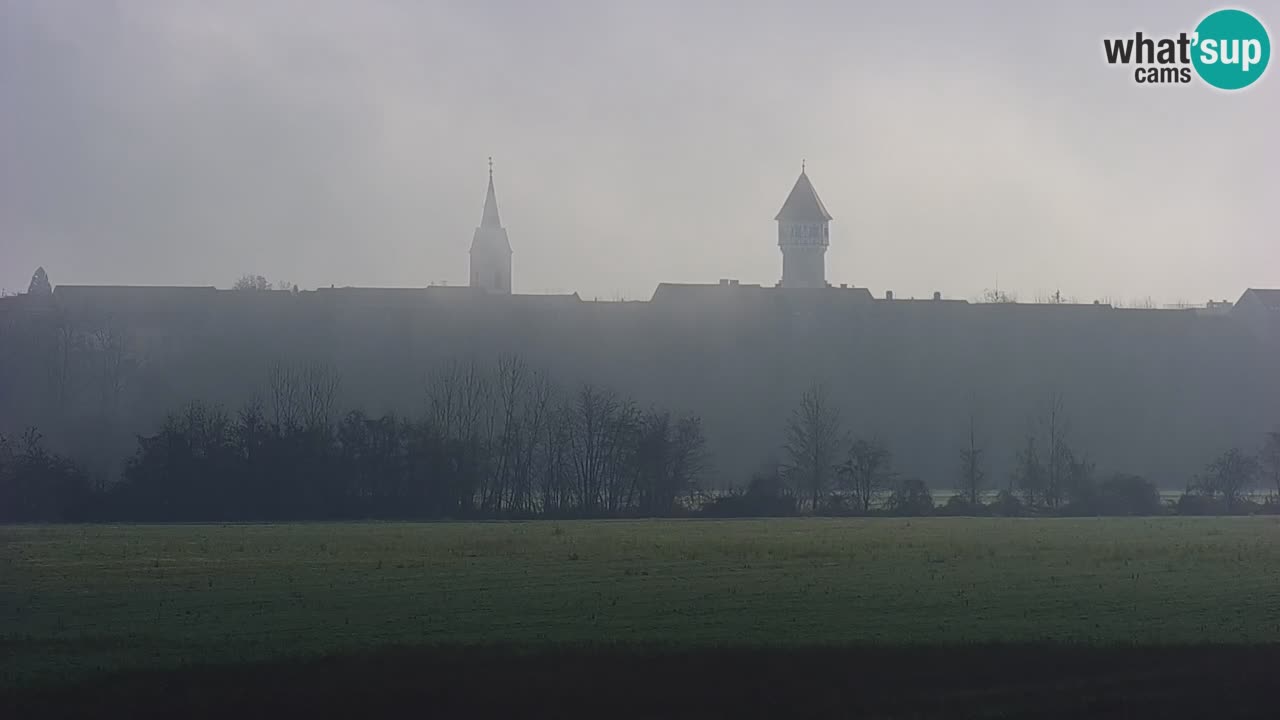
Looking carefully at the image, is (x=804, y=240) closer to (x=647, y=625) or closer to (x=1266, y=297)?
(x=1266, y=297)

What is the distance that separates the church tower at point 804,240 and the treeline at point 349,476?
63840mm

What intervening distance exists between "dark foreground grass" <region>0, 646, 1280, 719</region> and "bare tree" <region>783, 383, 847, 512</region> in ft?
166

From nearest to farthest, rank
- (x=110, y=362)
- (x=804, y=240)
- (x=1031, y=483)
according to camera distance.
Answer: (x=1031, y=483) < (x=110, y=362) < (x=804, y=240)

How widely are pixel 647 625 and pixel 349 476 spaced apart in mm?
48354

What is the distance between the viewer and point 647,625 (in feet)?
95.8

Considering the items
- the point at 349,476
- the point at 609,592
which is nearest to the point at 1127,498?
the point at 349,476

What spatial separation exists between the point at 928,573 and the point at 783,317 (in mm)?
100245

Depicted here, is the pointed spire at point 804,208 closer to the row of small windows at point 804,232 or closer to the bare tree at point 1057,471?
the row of small windows at point 804,232

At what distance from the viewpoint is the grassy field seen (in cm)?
2778

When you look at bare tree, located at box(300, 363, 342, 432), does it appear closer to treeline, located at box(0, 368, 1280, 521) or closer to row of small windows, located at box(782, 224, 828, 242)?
treeline, located at box(0, 368, 1280, 521)

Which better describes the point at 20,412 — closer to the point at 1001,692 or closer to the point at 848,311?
the point at 848,311

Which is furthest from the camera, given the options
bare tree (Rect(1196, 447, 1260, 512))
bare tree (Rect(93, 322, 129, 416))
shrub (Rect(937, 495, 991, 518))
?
bare tree (Rect(93, 322, 129, 416))

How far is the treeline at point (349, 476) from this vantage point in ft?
233

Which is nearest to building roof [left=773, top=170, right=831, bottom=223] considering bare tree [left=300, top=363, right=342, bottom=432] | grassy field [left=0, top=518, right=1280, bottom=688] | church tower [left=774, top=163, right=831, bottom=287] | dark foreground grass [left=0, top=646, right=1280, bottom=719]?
church tower [left=774, top=163, right=831, bottom=287]
